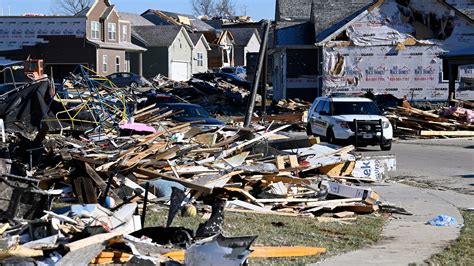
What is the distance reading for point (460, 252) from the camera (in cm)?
1157

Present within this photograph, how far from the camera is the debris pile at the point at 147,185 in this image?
9.70 metres

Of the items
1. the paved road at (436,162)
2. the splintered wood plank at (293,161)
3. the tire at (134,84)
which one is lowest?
the paved road at (436,162)

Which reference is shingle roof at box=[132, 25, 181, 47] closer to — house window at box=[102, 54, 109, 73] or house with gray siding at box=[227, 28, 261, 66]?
house window at box=[102, 54, 109, 73]

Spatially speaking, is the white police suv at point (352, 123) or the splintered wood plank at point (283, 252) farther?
the white police suv at point (352, 123)

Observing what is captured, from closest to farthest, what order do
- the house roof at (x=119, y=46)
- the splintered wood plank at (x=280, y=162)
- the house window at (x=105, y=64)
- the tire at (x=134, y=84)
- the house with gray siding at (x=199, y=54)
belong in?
the splintered wood plank at (x=280, y=162)
the tire at (x=134, y=84)
the house roof at (x=119, y=46)
the house window at (x=105, y=64)
the house with gray siding at (x=199, y=54)

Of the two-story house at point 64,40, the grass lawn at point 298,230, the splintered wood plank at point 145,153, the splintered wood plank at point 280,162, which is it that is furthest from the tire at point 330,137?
the two-story house at point 64,40

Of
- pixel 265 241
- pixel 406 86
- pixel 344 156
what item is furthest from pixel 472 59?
pixel 265 241

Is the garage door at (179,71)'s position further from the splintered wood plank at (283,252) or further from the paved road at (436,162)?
the splintered wood plank at (283,252)

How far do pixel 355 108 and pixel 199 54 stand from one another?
64.4m

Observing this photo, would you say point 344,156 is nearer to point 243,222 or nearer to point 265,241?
point 243,222

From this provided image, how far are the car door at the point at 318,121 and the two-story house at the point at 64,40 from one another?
40.5 m

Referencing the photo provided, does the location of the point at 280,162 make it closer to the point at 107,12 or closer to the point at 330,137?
the point at 330,137

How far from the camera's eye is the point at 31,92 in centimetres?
2156

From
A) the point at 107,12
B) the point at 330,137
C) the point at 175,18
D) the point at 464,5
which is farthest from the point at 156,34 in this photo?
the point at 330,137
